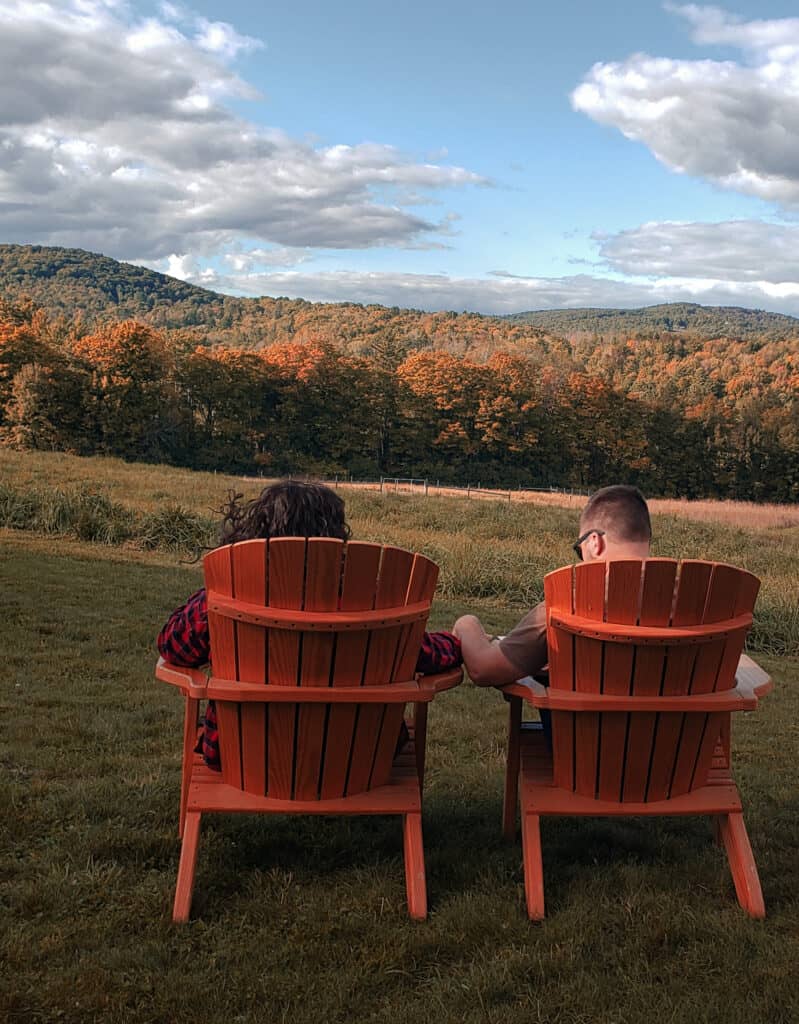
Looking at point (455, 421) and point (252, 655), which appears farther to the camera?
point (455, 421)

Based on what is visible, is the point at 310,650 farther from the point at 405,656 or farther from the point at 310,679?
the point at 405,656

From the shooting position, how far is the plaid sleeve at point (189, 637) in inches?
110

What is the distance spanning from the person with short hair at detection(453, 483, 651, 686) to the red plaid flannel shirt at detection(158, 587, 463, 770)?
13cm

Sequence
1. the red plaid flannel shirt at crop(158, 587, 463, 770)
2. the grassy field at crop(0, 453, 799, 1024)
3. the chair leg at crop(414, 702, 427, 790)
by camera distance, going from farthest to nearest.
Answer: the chair leg at crop(414, 702, 427, 790) < the red plaid flannel shirt at crop(158, 587, 463, 770) < the grassy field at crop(0, 453, 799, 1024)

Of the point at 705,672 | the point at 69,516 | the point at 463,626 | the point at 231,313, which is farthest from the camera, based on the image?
the point at 231,313

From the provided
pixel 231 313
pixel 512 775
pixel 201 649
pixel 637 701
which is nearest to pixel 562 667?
pixel 637 701

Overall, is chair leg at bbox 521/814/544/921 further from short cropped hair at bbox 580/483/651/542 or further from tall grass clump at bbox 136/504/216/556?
tall grass clump at bbox 136/504/216/556

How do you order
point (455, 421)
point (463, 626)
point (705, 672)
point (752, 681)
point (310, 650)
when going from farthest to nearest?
point (455, 421), point (463, 626), point (752, 681), point (705, 672), point (310, 650)

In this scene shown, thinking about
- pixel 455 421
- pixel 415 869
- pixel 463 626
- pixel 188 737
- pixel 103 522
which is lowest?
pixel 455 421

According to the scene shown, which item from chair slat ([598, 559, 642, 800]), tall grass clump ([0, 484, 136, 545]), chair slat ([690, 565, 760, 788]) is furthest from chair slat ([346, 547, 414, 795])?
tall grass clump ([0, 484, 136, 545])

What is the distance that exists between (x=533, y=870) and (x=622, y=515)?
1.08 meters

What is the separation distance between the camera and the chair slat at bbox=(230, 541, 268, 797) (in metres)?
2.49

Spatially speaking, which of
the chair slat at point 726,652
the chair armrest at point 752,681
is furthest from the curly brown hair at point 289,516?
the chair armrest at point 752,681

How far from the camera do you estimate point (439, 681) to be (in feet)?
9.23
